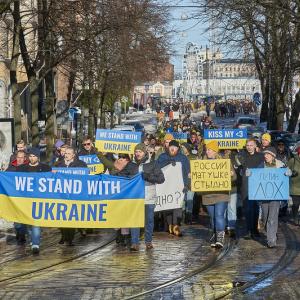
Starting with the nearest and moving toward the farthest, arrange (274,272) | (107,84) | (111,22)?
(274,272) → (111,22) → (107,84)

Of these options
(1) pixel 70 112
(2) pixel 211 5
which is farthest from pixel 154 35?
(2) pixel 211 5

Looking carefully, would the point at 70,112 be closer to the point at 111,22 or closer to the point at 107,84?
the point at 107,84

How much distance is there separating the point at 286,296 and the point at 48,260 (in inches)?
168

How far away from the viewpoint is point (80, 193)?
14195 millimetres

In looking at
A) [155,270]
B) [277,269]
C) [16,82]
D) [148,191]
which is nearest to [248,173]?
[148,191]

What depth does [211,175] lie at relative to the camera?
50.2ft

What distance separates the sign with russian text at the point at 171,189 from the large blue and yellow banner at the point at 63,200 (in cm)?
201

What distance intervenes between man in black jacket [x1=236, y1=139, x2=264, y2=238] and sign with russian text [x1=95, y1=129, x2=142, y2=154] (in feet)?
19.5

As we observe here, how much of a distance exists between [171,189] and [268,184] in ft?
6.50

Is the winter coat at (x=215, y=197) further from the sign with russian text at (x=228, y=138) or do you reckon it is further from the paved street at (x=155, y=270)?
the sign with russian text at (x=228, y=138)

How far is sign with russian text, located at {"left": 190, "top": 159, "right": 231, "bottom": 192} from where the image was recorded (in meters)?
15.2

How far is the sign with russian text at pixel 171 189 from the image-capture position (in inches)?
639

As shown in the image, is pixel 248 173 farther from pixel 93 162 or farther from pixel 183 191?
pixel 93 162

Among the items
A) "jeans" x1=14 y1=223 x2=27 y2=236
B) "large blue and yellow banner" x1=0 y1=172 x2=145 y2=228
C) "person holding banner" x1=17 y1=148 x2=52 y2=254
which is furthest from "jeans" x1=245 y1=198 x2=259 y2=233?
"jeans" x1=14 y1=223 x2=27 y2=236
